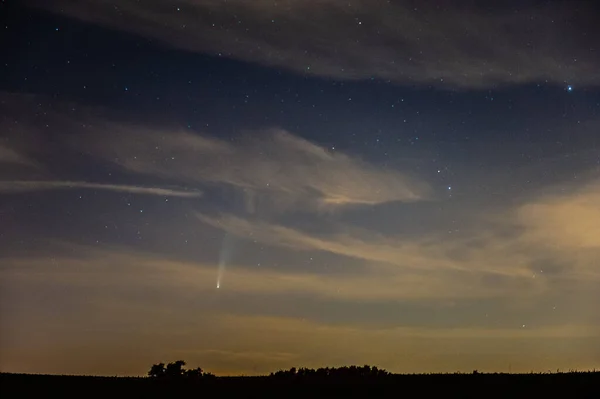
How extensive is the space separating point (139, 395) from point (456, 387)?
41.3 ft

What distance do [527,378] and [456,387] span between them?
3.31 m

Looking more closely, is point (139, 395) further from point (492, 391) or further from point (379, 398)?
point (492, 391)

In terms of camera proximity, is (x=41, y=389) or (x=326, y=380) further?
(x=326, y=380)

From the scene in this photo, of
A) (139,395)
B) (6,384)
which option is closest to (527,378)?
(139,395)

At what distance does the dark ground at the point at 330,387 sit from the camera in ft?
85.5

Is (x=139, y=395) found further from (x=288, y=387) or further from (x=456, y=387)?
(x=456, y=387)

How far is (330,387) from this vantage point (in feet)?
91.9

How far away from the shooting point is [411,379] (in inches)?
1168

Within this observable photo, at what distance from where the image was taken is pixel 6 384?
2730 centimetres

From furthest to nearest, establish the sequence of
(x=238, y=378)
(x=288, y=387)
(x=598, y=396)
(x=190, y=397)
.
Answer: (x=238, y=378)
(x=288, y=387)
(x=190, y=397)
(x=598, y=396)

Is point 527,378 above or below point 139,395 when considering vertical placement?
above

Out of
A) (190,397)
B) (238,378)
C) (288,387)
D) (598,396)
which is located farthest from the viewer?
(238,378)

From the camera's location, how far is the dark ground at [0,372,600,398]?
2606 centimetres

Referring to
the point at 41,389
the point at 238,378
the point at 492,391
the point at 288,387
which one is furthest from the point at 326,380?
the point at 41,389
